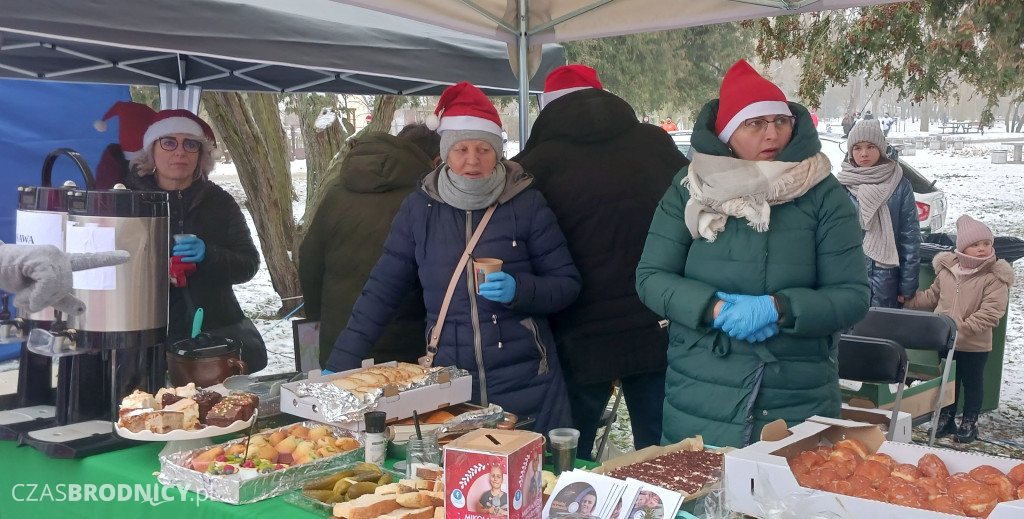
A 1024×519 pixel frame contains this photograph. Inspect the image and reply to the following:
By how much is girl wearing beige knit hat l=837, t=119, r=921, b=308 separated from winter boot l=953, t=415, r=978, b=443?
2.55 feet

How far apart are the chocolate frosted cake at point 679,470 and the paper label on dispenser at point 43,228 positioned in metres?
1.60

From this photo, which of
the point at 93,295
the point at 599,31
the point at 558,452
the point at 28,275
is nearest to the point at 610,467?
the point at 558,452

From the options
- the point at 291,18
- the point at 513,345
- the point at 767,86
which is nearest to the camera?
the point at 767,86

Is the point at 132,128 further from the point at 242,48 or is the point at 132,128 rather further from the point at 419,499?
the point at 419,499

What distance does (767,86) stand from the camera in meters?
2.41

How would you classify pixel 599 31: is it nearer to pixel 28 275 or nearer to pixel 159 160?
pixel 159 160

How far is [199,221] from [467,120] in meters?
1.41

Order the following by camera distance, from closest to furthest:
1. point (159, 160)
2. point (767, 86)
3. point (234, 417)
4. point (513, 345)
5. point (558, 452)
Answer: point (558, 452) < point (234, 417) < point (767, 86) < point (513, 345) < point (159, 160)

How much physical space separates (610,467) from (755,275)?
2.63 ft

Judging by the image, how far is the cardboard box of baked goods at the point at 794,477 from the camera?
150 centimetres

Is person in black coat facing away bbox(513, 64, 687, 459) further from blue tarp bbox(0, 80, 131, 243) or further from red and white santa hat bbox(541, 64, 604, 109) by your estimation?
blue tarp bbox(0, 80, 131, 243)

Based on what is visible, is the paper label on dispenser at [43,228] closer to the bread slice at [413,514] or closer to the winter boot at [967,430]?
the bread slice at [413,514]

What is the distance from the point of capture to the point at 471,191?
280cm

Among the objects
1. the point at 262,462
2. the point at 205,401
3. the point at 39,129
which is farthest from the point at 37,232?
the point at 39,129
